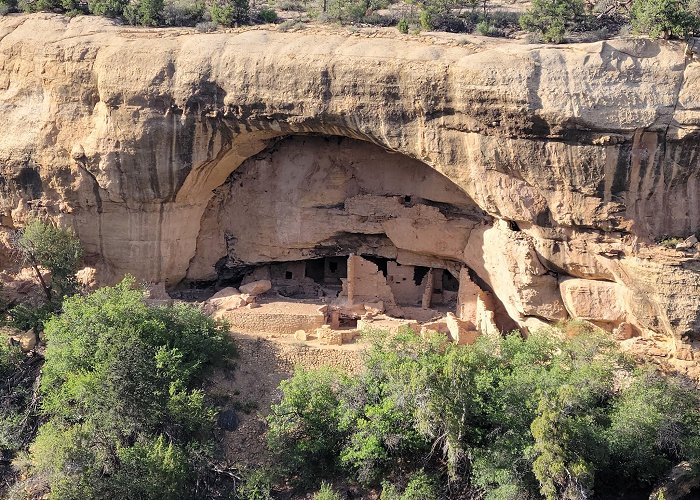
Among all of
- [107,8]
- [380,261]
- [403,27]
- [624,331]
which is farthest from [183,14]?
[624,331]

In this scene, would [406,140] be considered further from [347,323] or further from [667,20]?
[667,20]

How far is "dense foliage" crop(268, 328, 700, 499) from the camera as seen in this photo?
15.7 m

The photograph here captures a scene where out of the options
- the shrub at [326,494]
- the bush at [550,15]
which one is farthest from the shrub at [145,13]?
the shrub at [326,494]

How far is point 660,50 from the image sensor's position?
1605 cm

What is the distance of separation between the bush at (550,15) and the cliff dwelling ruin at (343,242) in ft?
12.1

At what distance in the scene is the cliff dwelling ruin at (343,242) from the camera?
19.7m

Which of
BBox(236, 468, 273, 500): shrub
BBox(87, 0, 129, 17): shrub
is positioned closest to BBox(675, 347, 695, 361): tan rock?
→ BBox(236, 468, 273, 500): shrub

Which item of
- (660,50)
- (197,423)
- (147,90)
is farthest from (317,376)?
(660,50)

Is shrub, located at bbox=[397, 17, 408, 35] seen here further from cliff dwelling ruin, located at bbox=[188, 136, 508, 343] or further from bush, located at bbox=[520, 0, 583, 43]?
cliff dwelling ruin, located at bbox=[188, 136, 508, 343]

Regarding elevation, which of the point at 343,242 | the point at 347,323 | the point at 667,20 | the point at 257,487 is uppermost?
the point at 667,20

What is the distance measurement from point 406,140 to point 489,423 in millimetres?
5570

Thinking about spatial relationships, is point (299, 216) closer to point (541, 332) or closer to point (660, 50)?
point (541, 332)

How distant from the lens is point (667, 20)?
16219 millimetres

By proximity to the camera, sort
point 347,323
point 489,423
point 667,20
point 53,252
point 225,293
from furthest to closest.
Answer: point 225,293 < point 347,323 < point 53,252 < point 489,423 < point 667,20
